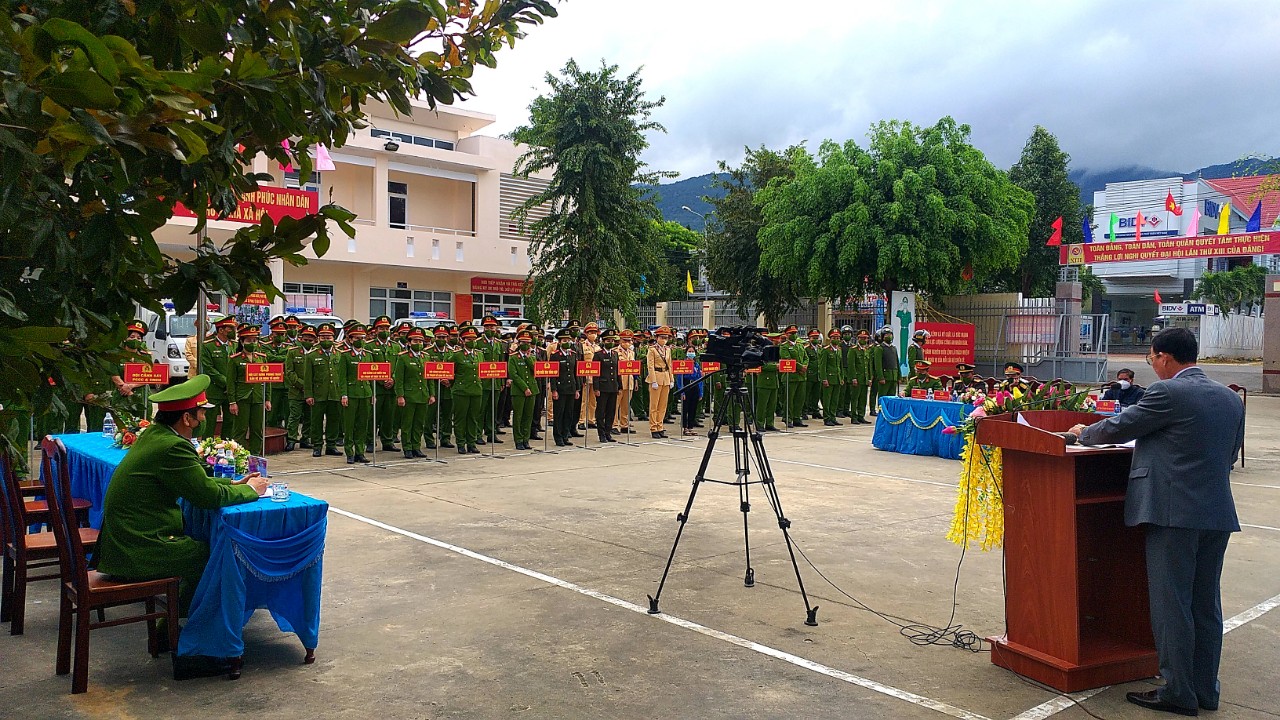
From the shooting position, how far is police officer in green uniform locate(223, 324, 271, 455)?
1176 cm

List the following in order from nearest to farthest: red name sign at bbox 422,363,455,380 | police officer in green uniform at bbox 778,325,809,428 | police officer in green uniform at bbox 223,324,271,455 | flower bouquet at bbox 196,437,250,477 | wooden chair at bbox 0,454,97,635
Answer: wooden chair at bbox 0,454,97,635 < flower bouquet at bbox 196,437,250,477 < police officer in green uniform at bbox 223,324,271,455 < red name sign at bbox 422,363,455,380 < police officer in green uniform at bbox 778,325,809,428

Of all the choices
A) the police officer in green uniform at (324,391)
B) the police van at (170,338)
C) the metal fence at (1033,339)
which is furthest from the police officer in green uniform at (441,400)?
the metal fence at (1033,339)

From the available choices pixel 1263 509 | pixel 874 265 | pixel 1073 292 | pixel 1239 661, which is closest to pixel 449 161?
pixel 874 265

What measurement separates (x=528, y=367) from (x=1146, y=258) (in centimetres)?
2511

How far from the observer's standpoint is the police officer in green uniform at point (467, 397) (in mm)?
13031

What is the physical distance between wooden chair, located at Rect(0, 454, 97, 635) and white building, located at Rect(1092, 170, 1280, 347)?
196 feet

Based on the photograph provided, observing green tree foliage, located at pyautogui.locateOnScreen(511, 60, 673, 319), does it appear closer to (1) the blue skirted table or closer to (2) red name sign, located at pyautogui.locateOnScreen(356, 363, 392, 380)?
(2) red name sign, located at pyautogui.locateOnScreen(356, 363, 392, 380)

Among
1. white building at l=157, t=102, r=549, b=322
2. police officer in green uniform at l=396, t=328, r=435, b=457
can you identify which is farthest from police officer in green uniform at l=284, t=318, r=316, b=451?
white building at l=157, t=102, r=549, b=322

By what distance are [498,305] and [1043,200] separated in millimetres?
24562

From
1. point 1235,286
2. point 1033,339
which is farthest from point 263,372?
point 1235,286

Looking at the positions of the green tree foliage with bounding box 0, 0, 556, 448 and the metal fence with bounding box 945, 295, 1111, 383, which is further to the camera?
the metal fence with bounding box 945, 295, 1111, 383

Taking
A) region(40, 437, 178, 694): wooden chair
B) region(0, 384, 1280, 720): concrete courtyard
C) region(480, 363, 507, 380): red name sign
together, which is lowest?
region(0, 384, 1280, 720): concrete courtyard

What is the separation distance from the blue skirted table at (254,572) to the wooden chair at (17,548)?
100 centimetres

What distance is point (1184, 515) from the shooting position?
4.16 m
